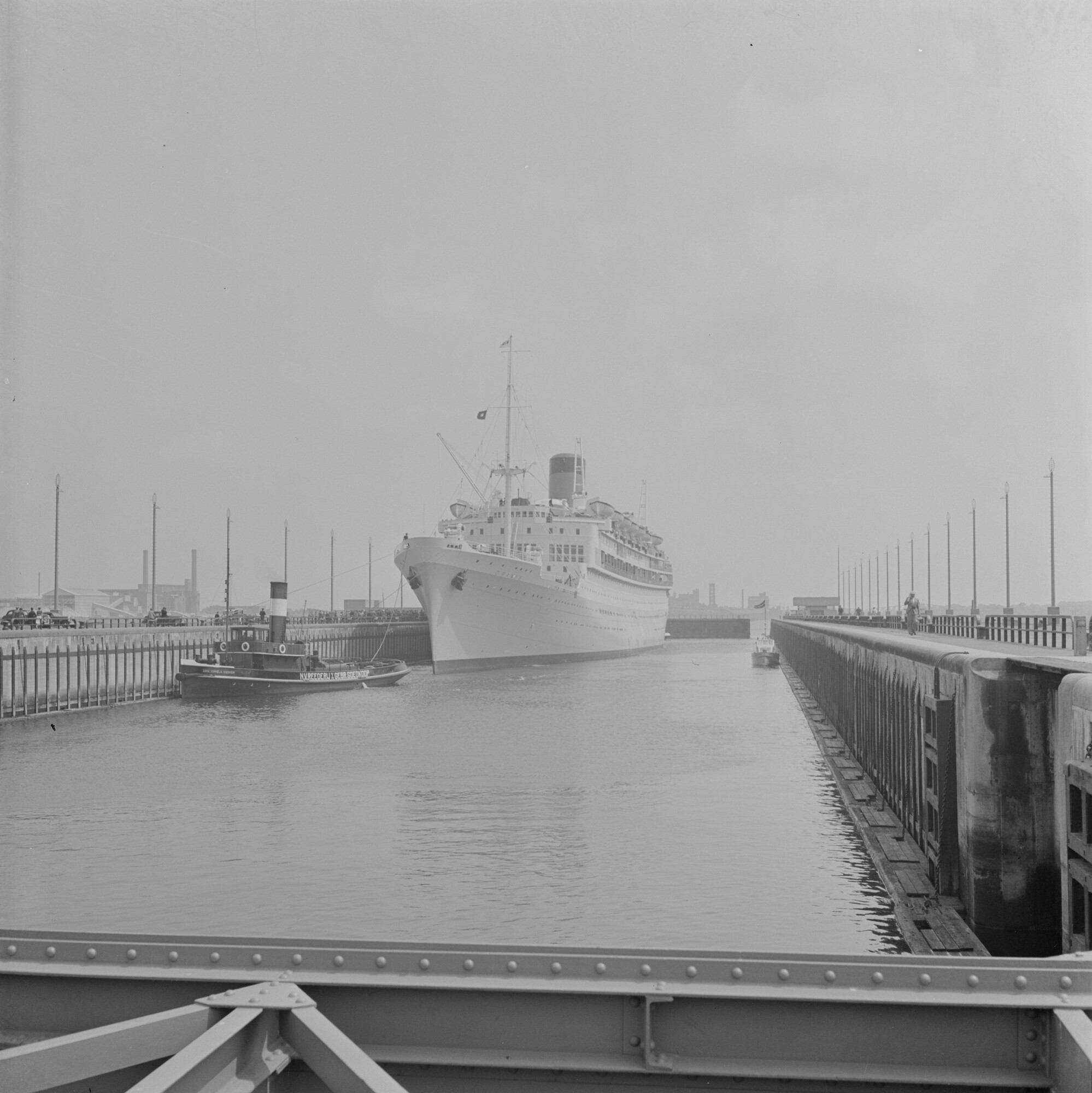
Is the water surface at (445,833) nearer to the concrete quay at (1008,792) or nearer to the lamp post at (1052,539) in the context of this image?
the concrete quay at (1008,792)

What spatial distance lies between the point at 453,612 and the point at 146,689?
59.8 ft

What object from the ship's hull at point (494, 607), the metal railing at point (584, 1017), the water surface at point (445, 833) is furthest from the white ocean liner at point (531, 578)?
the metal railing at point (584, 1017)

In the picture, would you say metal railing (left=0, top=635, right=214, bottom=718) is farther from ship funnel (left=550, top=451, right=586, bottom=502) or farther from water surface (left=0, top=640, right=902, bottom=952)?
ship funnel (left=550, top=451, right=586, bottom=502)

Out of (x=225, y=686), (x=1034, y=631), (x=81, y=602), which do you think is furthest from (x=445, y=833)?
(x=81, y=602)

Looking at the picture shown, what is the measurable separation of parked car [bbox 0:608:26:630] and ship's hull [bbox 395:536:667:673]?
19785mm

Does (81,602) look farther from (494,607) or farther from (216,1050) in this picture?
(216,1050)

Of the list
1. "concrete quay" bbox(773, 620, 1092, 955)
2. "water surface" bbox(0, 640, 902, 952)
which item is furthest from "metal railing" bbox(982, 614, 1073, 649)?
"concrete quay" bbox(773, 620, 1092, 955)

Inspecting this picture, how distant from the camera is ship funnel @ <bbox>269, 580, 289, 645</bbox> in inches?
1895

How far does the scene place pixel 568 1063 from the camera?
3340mm

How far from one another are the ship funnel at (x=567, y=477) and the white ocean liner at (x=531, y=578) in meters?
0.09

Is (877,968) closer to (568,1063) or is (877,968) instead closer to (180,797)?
(568,1063)

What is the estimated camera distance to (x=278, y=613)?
1962 inches

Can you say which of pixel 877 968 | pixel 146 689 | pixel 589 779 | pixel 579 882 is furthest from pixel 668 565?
pixel 877 968

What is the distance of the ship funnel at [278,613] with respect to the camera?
48.1 metres
